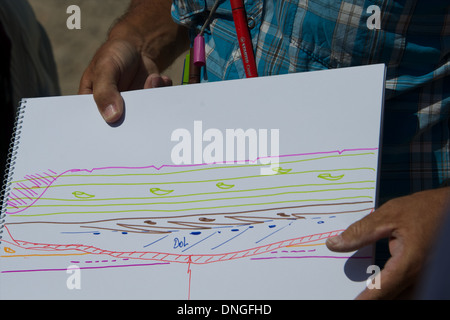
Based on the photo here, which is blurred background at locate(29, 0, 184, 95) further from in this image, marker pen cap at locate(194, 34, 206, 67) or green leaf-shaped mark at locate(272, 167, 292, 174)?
green leaf-shaped mark at locate(272, 167, 292, 174)

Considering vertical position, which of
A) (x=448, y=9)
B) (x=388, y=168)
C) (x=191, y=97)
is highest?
(x=448, y=9)

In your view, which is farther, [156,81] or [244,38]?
[156,81]

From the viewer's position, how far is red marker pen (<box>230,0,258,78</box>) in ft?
3.32

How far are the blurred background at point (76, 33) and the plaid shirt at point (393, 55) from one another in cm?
226

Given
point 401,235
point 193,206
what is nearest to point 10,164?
point 193,206

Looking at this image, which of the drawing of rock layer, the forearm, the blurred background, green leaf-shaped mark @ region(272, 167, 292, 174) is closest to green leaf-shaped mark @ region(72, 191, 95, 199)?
the drawing of rock layer

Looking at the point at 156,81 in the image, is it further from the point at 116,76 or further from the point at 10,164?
the point at 10,164

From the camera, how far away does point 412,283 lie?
0.74 metres

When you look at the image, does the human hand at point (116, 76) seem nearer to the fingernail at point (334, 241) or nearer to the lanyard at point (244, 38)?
the lanyard at point (244, 38)

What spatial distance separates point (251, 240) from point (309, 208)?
12cm

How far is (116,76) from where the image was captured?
1.13 meters

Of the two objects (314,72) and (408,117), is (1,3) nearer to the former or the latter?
(314,72)

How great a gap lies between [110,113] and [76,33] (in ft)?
8.03

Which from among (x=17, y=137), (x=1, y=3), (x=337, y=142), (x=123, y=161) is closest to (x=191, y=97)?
(x=123, y=161)
